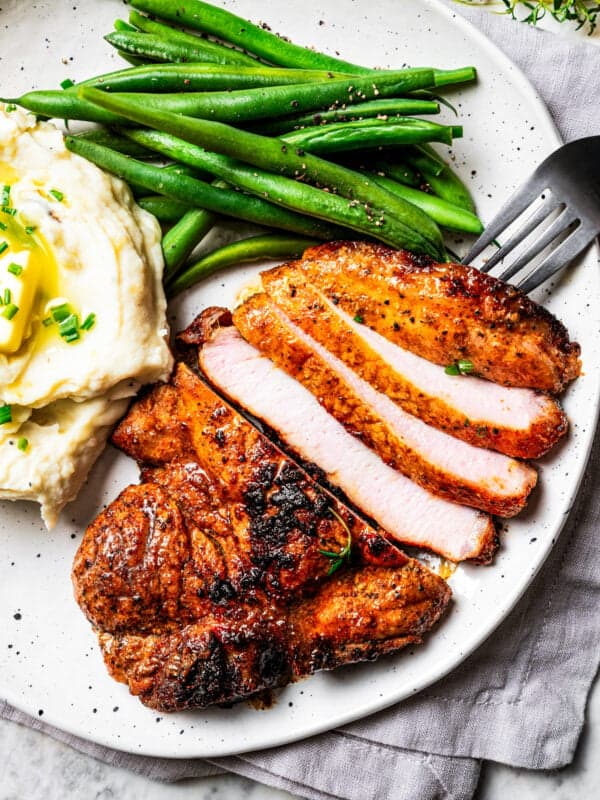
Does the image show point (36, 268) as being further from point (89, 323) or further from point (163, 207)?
point (163, 207)

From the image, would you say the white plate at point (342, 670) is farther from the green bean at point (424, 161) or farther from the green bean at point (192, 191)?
the green bean at point (192, 191)

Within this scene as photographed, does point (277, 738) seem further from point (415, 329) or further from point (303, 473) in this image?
point (415, 329)

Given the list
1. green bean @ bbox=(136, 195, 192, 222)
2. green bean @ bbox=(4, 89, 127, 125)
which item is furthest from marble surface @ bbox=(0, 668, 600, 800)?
green bean @ bbox=(4, 89, 127, 125)

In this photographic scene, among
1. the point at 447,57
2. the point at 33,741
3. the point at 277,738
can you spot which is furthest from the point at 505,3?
the point at 33,741

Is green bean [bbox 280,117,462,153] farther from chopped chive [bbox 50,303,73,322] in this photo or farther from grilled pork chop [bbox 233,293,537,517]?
chopped chive [bbox 50,303,73,322]

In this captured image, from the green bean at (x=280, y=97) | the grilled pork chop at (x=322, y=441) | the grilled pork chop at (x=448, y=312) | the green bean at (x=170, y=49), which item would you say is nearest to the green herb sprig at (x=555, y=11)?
the green bean at (x=280, y=97)

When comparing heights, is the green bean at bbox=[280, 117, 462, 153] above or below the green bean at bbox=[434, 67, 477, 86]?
below
